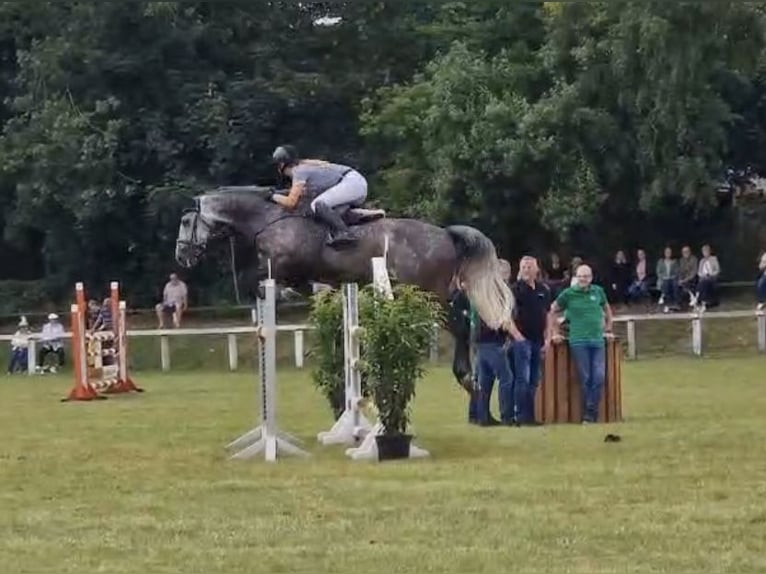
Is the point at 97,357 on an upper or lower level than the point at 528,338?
lower

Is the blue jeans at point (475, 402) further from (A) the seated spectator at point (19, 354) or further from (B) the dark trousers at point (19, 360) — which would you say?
(B) the dark trousers at point (19, 360)

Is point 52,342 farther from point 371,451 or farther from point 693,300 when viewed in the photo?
point 371,451

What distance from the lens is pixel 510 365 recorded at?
17328 millimetres

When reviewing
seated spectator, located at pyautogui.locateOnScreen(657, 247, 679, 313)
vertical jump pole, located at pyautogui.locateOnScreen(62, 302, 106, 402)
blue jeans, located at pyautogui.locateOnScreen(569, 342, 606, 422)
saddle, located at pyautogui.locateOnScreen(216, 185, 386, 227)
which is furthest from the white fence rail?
saddle, located at pyautogui.locateOnScreen(216, 185, 386, 227)

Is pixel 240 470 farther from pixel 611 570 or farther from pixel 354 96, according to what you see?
pixel 354 96

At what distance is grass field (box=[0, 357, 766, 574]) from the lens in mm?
8961

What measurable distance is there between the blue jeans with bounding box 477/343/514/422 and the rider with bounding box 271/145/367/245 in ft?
6.46

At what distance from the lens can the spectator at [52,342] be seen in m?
34.9

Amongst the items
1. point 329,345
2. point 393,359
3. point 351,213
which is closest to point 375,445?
point 393,359

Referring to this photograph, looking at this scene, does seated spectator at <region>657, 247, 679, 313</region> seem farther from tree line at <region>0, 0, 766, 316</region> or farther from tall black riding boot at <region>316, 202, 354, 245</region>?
tall black riding boot at <region>316, 202, 354, 245</region>

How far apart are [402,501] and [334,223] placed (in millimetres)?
5313

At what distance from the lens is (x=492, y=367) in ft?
56.4

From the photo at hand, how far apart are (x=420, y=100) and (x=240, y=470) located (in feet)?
92.9

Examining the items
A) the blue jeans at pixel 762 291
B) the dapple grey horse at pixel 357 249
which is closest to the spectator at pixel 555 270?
the blue jeans at pixel 762 291
